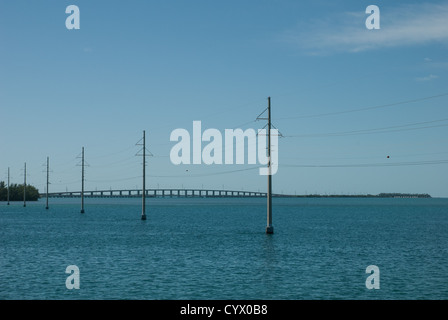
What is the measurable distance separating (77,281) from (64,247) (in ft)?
86.9

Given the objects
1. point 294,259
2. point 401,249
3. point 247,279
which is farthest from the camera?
point 401,249

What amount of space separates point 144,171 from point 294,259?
54.7 meters

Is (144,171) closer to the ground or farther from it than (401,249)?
farther from it
